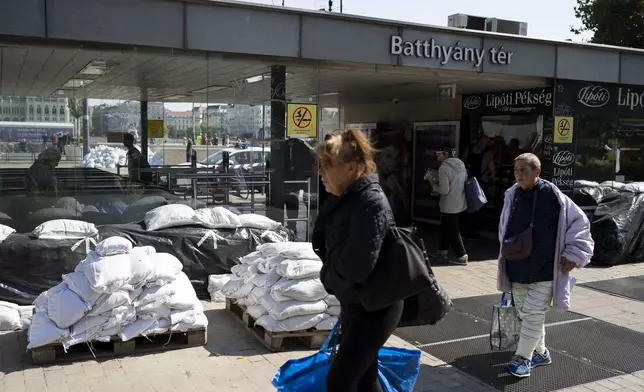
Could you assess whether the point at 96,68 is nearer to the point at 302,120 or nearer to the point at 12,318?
the point at 302,120

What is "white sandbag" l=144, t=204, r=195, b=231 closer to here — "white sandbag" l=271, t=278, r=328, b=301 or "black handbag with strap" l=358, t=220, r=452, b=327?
"white sandbag" l=271, t=278, r=328, b=301

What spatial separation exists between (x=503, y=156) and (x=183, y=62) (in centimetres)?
668

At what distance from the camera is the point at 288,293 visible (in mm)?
5211

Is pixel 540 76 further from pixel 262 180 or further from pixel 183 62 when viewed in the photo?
pixel 183 62

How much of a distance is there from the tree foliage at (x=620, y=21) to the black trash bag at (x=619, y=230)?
14.7m

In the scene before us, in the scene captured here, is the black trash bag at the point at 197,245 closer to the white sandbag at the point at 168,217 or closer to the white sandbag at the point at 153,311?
the white sandbag at the point at 168,217

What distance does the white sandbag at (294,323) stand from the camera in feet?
17.0

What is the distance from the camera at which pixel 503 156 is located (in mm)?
11555

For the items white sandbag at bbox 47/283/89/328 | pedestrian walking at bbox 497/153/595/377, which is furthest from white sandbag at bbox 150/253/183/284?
pedestrian walking at bbox 497/153/595/377

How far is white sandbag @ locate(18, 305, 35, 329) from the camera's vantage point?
224 inches

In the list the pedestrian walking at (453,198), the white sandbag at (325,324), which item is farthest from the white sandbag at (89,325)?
the pedestrian walking at (453,198)

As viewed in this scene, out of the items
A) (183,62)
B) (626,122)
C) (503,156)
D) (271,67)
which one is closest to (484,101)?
(503,156)

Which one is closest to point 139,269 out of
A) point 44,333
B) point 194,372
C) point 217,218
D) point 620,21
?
point 44,333

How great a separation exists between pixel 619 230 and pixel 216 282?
672 cm
